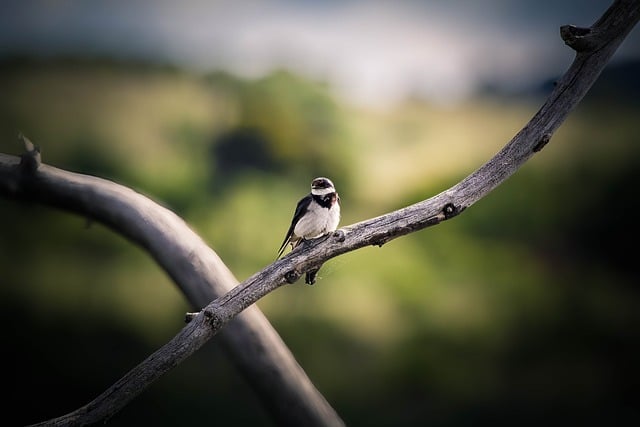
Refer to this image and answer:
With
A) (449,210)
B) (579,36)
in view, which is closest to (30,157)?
(449,210)

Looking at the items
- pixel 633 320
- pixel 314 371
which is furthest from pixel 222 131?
pixel 633 320

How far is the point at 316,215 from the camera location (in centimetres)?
233

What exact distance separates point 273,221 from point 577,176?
→ 2029 mm

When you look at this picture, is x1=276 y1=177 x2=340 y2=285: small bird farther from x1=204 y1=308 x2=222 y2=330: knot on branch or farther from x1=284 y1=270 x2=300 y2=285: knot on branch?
x1=204 y1=308 x2=222 y2=330: knot on branch

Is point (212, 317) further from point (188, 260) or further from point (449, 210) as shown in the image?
point (449, 210)

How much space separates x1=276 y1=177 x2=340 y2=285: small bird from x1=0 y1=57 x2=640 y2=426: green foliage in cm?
115

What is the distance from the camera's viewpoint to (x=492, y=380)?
3445 mm

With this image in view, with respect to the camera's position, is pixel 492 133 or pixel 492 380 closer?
pixel 492 380

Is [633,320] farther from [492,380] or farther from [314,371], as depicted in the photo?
[314,371]

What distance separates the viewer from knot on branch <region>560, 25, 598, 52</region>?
2.02 metres

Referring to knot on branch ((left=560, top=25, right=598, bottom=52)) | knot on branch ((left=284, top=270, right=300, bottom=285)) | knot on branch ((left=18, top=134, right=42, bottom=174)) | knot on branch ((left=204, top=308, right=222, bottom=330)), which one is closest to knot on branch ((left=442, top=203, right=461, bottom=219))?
knot on branch ((left=284, top=270, right=300, bottom=285))

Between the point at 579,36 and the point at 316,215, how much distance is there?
121 centimetres

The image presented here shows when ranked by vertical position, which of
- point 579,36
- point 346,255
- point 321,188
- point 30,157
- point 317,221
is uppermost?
point 30,157

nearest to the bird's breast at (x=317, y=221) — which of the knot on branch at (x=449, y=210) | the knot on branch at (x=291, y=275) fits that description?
the knot on branch at (x=291, y=275)
